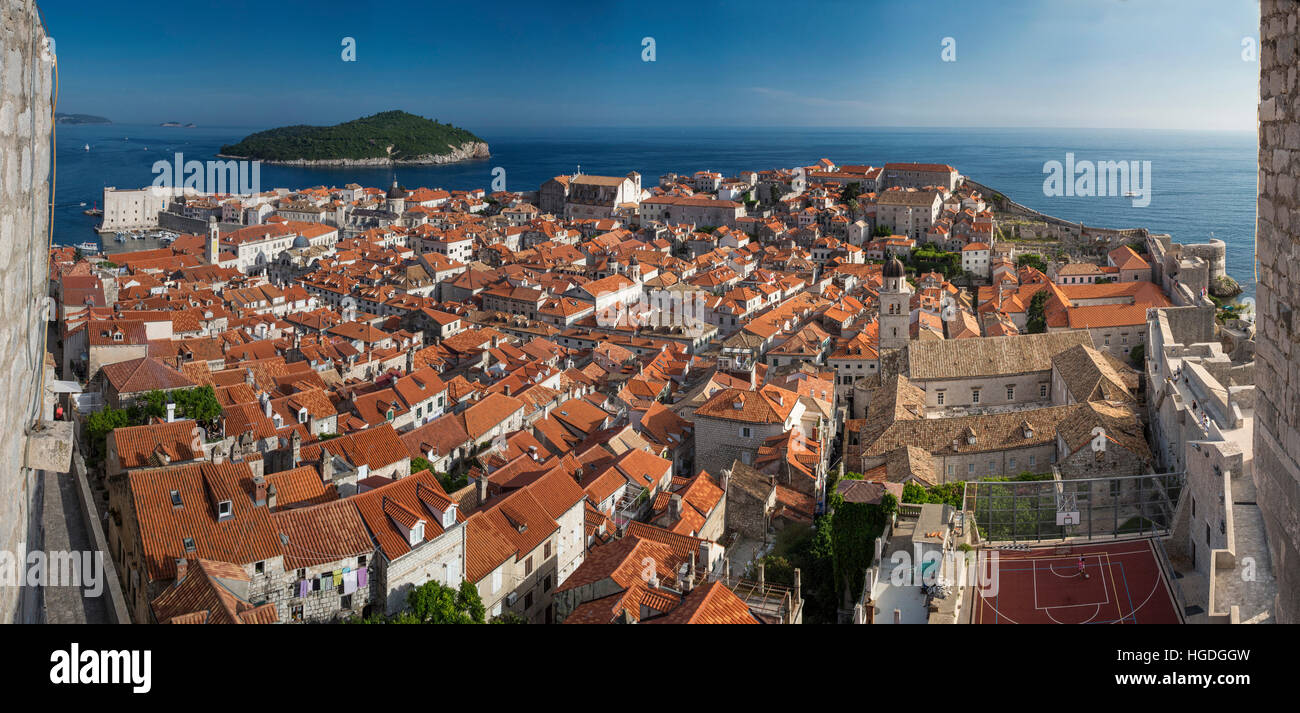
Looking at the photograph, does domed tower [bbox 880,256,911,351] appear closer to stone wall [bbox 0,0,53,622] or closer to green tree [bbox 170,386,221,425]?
green tree [bbox 170,386,221,425]

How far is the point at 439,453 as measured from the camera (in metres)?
20.0

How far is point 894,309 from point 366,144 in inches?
4830

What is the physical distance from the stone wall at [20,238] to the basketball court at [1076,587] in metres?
10.2

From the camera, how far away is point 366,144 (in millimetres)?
136625

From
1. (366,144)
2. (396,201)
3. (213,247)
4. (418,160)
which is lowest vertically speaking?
(213,247)

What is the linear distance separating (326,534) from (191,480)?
78.5 inches

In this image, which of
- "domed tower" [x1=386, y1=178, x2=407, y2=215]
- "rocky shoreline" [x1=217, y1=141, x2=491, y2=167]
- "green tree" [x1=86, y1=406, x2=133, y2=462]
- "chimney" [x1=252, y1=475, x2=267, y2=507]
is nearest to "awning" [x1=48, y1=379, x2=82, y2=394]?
"chimney" [x1=252, y1=475, x2=267, y2=507]

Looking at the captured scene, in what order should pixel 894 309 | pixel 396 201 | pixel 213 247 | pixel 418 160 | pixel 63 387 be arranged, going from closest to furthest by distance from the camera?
pixel 63 387
pixel 894 309
pixel 213 247
pixel 396 201
pixel 418 160

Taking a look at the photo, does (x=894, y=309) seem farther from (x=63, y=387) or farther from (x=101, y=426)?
(x=63, y=387)

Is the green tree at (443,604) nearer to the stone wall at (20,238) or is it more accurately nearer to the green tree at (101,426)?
the green tree at (101,426)

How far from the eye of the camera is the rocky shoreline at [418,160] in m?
131

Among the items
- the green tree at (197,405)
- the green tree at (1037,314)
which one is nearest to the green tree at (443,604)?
the green tree at (197,405)

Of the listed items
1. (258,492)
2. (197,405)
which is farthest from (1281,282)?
(197,405)
